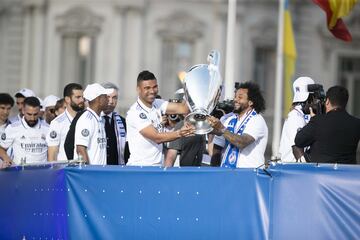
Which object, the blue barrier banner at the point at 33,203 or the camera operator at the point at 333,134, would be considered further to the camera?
the blue barrier banner at the point at 33,203

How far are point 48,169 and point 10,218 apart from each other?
880mm

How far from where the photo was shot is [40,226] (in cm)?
1142

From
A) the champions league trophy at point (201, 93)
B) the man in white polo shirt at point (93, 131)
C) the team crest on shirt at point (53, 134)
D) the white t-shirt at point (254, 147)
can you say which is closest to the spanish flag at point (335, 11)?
the team crest on shirt at point (53, 134)

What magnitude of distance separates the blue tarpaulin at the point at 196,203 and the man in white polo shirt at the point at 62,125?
2.26 metres

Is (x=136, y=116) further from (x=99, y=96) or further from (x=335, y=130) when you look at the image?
(x=335, y=130)

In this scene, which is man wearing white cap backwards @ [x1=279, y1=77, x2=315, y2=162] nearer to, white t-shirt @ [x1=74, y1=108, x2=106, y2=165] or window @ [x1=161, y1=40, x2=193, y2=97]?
white t-shirt @ [x1=74, y1=108, x2=106, y2=165]

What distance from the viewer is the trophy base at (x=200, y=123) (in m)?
10.6

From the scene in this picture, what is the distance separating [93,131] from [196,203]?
6.80 feet

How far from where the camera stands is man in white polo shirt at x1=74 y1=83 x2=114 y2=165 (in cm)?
1208

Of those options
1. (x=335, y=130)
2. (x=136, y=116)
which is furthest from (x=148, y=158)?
(x=335, y=130)

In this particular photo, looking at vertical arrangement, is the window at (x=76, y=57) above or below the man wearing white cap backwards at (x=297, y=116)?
above

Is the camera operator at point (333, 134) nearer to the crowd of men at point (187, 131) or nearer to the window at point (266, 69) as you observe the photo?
the crowd of men at point (187, 131)

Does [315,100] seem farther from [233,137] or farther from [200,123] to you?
[200,123]

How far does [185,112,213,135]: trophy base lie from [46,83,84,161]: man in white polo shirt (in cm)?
311
